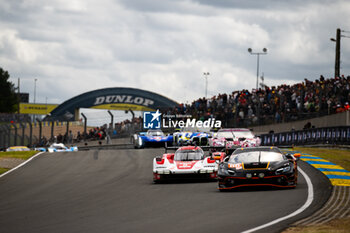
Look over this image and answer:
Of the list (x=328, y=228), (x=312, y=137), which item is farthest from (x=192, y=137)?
(x=328, y=228)

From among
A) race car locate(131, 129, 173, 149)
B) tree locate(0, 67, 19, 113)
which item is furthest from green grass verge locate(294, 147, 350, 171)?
tree locate(0, 67, 19, 113)

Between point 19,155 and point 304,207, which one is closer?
point 304,207

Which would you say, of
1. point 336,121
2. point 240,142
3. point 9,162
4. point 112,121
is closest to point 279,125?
point 336,121

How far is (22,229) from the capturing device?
434 inches

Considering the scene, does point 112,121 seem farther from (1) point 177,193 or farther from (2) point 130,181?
(1) point 177,193

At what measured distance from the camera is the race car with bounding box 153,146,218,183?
736 inches

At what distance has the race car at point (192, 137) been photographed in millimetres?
29733

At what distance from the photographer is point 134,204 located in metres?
14.0

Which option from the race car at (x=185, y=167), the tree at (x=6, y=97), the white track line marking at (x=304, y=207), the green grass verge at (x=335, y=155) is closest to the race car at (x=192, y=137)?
the green grass verge at (x=335, y=155)

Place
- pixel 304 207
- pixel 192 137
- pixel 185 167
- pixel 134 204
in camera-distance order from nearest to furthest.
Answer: pixel 304 207 → pixel 134 204 → pixel 185 167 → pixel 192 137

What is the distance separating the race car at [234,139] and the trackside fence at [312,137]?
702 centimetres

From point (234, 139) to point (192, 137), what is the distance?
4.06 metres

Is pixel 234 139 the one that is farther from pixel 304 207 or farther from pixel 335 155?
pixel 304 207

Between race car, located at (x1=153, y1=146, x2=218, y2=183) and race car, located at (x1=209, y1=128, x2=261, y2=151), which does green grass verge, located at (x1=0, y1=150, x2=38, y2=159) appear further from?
race car, located at (x1=153, y1=146, x2=218, y2=183)
